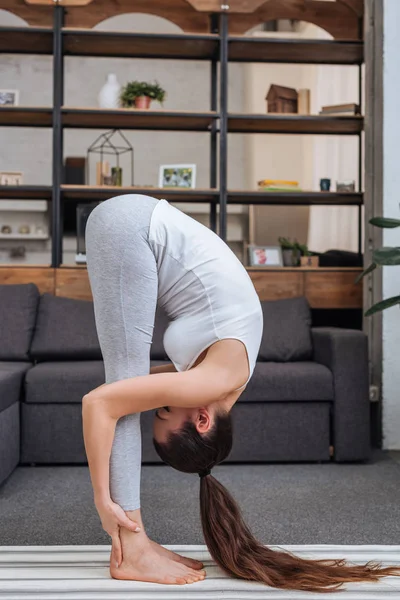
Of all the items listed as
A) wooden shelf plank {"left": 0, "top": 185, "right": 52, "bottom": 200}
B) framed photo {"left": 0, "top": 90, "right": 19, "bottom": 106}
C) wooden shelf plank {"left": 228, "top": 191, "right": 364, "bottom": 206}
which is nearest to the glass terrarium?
wooden shelf plank {"left": 0, "top": 185, "right": 52, "bottom": 200}

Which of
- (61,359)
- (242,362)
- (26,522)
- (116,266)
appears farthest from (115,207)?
(61,359)

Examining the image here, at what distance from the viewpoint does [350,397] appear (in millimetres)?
3301

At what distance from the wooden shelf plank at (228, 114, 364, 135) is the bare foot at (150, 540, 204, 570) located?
2.92m

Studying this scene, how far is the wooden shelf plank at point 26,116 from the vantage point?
4.10m

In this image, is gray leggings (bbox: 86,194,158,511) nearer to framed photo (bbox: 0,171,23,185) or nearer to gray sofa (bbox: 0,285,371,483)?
gray sofa (bbox: 0,285,371,483)

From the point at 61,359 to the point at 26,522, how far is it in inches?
53.3

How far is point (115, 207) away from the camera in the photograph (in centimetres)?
171

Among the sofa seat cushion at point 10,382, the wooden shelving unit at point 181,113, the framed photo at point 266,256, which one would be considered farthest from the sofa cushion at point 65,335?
the framed photo at point 266,256

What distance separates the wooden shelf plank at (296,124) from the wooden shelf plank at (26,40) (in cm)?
115

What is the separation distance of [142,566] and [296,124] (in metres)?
3.28

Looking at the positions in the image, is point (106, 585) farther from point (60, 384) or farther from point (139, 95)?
point (139, 95)

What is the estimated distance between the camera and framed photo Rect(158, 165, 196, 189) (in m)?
4.31

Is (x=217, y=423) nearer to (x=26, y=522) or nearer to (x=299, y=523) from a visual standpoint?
(x=299, y=523)

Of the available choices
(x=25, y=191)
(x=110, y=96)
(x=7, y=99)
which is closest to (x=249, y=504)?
(x=25, y=191)
